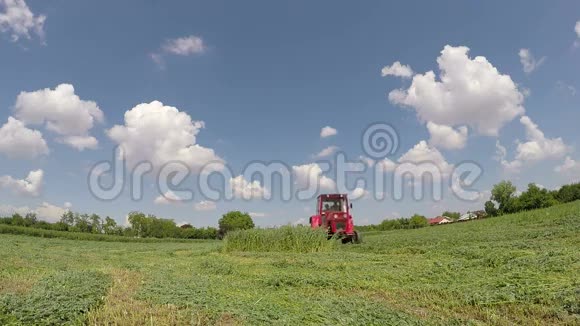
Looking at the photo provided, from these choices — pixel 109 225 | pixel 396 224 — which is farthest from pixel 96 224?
pixel 396 224

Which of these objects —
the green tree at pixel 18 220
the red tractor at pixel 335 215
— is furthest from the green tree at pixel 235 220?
the red tractor at pixel 335 215

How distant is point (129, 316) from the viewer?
17.4ft

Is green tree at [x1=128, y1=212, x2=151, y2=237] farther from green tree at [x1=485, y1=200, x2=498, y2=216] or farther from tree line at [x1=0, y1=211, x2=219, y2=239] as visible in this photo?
green tree at [x1=485, y1=200, x2=498, y2=216]

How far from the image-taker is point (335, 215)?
2030 centimetres

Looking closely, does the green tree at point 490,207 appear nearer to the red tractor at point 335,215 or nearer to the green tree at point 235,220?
the green tree at point 235,220

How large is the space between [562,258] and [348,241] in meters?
13.6

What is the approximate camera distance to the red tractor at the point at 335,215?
20281 millimetres

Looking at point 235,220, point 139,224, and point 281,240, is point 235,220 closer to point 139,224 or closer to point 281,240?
point 139,224

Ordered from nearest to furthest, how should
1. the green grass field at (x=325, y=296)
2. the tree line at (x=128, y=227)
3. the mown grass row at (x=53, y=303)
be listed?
1. the mown grass row at (x=53, y=303)
2. the green grass field at (x=325, y=296)
3. the tree line at (x=128, y=227)

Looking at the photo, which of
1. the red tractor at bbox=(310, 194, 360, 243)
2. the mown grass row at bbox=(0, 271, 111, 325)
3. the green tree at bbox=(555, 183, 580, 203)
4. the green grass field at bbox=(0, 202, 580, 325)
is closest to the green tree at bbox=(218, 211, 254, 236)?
the green tree at bbox=(555, 183, 580, 203)

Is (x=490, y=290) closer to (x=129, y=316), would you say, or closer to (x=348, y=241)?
(x=129, y=316)

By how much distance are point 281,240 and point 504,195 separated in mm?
82819

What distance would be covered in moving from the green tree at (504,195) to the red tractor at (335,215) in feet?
252

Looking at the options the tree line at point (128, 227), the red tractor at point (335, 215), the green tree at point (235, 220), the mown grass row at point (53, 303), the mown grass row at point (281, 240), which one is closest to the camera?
the mown grass row at point (53, 303)
